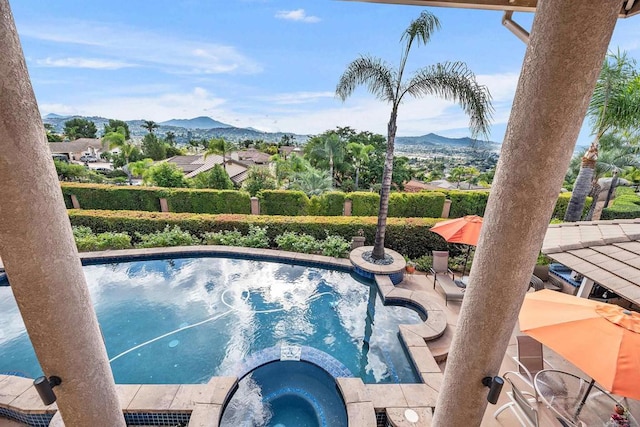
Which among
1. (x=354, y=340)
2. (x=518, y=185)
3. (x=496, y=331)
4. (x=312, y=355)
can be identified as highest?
(x=518, y=185)

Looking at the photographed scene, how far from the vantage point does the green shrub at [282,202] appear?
47.8ft

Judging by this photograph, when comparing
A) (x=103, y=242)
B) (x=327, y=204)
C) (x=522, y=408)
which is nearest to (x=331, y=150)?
(x=327, y=204)

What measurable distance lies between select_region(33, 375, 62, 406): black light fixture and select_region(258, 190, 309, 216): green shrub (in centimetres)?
1230

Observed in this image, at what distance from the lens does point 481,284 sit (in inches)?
89.8

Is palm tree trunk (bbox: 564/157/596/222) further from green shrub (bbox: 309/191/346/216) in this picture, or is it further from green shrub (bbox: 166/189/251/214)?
green shrub (bbox: 166/189/251/214)

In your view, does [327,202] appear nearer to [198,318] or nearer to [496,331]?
[198,318]

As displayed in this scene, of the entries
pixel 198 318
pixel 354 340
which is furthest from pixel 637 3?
pixel 198 318

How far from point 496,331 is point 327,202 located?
1296 cm

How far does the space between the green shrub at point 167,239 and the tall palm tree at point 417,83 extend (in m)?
7.39

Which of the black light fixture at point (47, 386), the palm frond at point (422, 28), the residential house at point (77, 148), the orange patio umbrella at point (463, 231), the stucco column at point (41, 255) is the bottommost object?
the residential house at point (77, 148)

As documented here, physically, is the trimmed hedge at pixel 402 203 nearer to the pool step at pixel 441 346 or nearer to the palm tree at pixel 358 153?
the pool step at pixel 441 346

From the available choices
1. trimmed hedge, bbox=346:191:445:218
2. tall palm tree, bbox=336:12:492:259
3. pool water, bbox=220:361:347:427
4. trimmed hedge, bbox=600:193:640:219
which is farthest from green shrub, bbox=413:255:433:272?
trimmed hedge, bbox=600:193:640:219

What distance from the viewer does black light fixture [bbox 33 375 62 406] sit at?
239 cm

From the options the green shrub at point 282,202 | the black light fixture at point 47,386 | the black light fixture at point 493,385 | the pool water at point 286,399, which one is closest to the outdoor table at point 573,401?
the black light fixture at point 493,385
